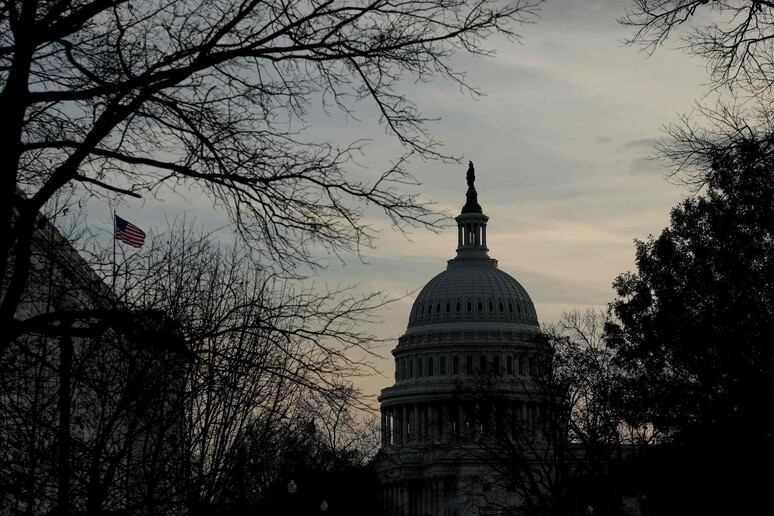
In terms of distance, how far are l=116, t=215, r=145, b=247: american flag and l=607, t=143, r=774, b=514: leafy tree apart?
13.2m

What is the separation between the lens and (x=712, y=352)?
35.0m

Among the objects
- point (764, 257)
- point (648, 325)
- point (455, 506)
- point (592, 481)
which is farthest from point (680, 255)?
point (455, 506)

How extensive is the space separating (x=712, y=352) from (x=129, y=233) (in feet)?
49.0

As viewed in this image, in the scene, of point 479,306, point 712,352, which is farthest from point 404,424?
point 712,352

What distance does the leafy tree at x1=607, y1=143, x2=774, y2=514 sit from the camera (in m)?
33.2

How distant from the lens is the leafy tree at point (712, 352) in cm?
3325

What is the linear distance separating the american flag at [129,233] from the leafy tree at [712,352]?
13.2m

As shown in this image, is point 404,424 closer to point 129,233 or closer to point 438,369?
point 438,369

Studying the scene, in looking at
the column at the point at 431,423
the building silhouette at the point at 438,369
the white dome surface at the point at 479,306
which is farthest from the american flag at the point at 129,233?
the white dome surface at the point at 479,306

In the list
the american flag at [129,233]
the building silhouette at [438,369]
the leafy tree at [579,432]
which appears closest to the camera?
the american flag at [129,233]

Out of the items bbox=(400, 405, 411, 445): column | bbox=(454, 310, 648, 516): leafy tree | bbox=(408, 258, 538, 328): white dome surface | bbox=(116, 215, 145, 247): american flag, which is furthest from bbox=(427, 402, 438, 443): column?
bbox=(116, 215, 145, 247): american flag

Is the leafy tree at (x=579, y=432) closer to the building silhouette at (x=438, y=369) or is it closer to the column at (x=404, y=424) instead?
the building silhouette at (x=438, y=369)

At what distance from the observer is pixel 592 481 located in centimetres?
5541

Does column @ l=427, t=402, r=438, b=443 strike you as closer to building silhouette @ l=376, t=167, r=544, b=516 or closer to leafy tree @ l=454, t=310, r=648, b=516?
building silhouette @ l=376, t=167, r=544, b=516
